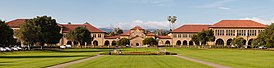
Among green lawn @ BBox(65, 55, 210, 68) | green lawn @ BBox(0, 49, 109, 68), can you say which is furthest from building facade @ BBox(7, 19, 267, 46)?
green lawn @ BBox(65, 55, 210, 68)

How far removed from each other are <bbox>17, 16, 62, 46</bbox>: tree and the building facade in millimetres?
54872

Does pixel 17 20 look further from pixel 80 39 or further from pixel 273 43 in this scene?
pixel 273 43

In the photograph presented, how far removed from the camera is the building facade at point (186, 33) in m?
155

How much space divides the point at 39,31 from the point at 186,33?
280 feet

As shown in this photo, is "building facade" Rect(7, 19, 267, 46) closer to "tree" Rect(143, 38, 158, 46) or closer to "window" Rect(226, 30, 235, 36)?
"window" Rect(226, 30, 235, 36)

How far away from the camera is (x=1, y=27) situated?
73375mm

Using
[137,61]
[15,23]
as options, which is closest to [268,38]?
[137,61]

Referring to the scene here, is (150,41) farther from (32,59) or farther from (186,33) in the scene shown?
(32,59)

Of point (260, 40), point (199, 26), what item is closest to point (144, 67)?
point (260, 40)

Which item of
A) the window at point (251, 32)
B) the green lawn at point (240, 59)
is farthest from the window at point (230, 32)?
the green lawn at point (240, 59)

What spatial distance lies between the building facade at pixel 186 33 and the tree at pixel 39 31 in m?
54.9

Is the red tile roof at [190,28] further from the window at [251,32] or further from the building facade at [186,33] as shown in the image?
the window at [251,32]

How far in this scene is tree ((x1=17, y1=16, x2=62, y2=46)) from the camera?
93125 mm

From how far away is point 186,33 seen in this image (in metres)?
168
